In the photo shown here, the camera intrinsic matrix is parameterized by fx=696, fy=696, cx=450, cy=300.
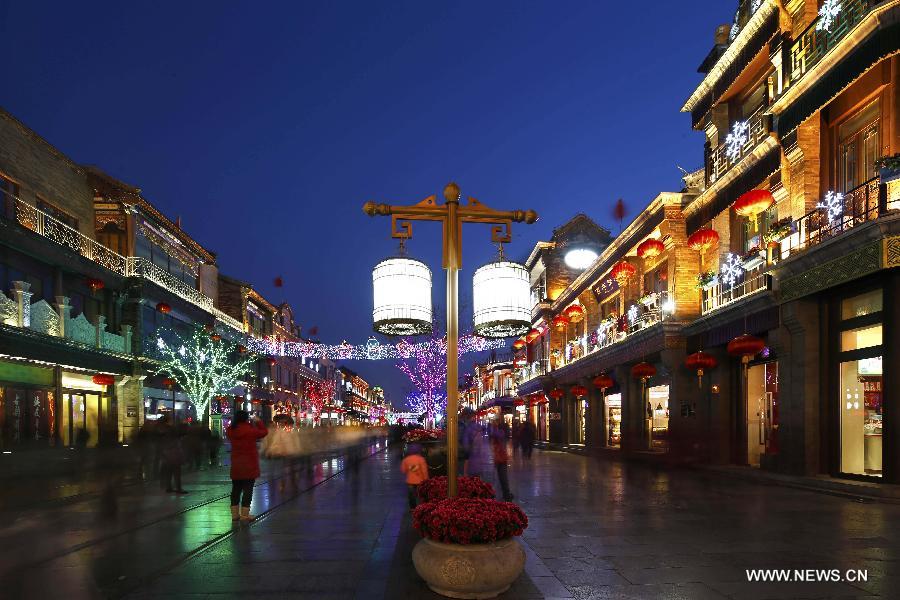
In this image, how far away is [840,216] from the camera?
15086 mm

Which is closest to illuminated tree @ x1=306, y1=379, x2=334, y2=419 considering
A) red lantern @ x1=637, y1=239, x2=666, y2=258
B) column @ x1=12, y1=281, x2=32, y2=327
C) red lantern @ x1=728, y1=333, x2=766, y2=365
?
column @ x1=12, y1=281, x2=32, y2=327

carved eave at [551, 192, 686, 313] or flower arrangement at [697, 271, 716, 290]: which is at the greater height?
carved eave at [551, 192, 686, 313]

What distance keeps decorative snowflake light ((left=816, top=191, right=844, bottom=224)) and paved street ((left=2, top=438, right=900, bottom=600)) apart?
20.1ft

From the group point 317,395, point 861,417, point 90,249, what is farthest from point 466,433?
point 317,395

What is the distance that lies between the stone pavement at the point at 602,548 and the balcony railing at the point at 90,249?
1462cm

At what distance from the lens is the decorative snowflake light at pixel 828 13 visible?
15.3 m

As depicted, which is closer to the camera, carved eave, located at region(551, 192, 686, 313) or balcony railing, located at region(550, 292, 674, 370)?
carved eave, located at region(551, 192, 686, 313)

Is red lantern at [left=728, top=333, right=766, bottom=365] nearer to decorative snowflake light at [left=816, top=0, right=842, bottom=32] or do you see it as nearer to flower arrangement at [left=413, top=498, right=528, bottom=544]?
decorative snowflake light at [left=816, top=0, right=842, bottom=32]

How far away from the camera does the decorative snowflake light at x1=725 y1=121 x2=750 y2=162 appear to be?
68.8 feet

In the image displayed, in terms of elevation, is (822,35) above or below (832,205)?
above

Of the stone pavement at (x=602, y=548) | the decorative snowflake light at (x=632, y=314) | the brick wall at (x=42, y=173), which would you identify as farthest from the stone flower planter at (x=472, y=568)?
the decorative snowflake light at (x=632, y=314)

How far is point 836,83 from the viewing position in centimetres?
1555

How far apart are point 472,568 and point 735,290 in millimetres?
17092

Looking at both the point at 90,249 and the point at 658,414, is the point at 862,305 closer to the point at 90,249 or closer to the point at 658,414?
the point at 658,414
